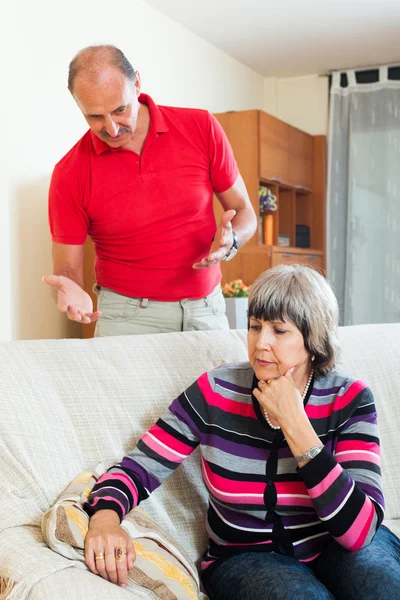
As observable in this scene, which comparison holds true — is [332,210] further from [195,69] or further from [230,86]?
[195,69]

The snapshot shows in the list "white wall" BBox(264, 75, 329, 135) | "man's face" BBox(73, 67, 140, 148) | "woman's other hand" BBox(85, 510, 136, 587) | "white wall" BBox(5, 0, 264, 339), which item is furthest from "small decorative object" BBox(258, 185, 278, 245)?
"woman's other hand" BBox(85, 510, 136, 587)

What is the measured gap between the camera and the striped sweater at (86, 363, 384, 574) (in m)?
1.50

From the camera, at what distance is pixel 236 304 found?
14.1 ft

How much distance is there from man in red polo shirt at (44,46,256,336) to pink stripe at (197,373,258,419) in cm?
57

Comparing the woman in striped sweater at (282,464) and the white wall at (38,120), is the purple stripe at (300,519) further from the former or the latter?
the white wall at (38,120)

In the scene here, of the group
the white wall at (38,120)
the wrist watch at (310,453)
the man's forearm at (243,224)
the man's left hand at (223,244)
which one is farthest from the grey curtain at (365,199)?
the wrist watch at (310,453)

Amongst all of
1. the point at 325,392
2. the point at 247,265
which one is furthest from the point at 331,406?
the point at 247,265

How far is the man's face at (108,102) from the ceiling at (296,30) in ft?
9.11

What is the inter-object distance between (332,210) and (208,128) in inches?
158

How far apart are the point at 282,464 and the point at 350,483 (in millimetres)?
171

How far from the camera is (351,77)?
6.03m

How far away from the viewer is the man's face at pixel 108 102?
201cm

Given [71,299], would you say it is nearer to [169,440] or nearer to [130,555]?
[169,440]

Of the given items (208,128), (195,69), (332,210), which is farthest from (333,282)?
(208,128)
